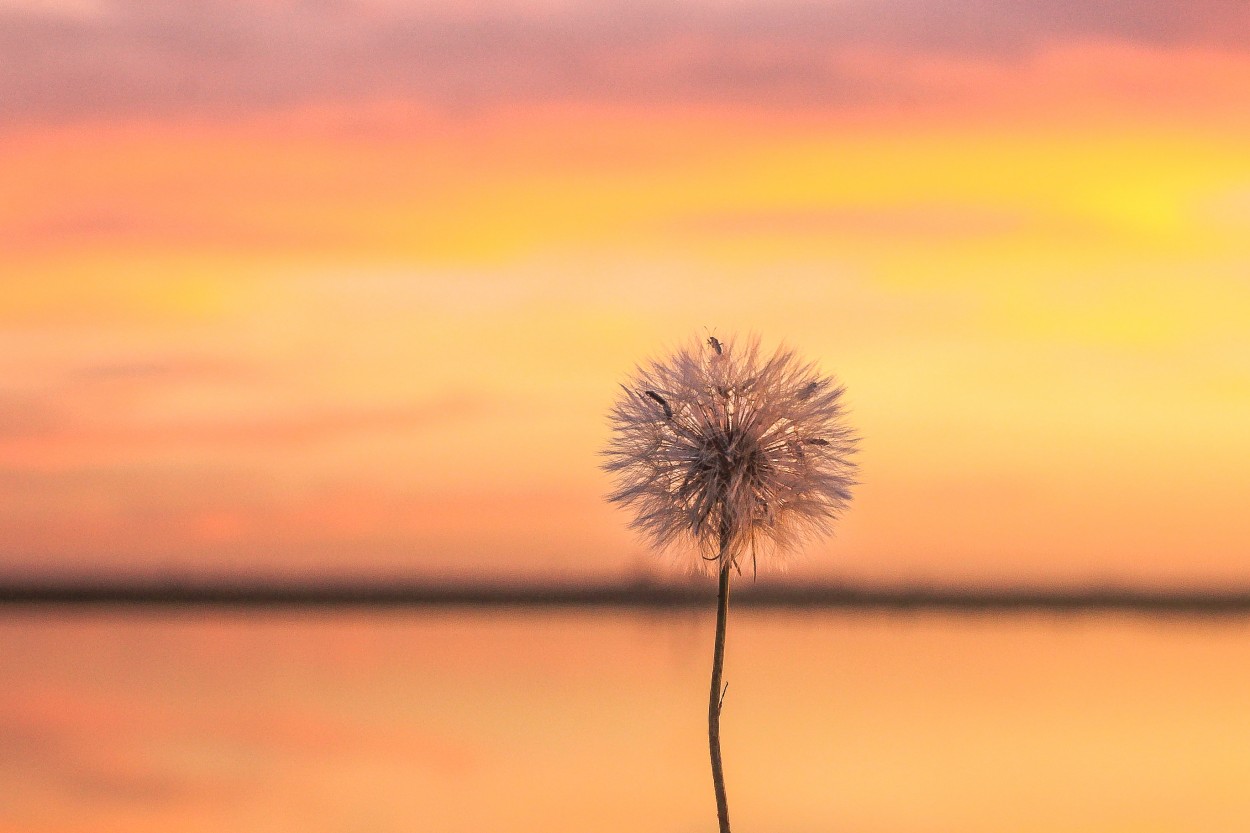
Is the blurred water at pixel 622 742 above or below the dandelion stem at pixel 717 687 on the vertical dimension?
below

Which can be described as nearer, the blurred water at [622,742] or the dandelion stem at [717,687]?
the dandelion stem at [717,687]

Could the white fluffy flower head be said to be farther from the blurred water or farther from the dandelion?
the blurred water

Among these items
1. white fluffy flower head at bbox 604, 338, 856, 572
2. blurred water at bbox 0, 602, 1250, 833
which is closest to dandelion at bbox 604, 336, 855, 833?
white fluffy flower head at bbox 604, 338, 856, 572

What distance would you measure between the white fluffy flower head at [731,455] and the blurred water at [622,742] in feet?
18.7

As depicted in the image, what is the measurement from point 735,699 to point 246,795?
30.2 feet

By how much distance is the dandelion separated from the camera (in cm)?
820

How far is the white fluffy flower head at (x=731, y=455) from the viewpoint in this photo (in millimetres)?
8203

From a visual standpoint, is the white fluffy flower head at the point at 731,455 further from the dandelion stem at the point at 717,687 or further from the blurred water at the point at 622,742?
the blurred water at the point at 622,742

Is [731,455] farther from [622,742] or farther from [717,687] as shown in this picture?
[622,742]

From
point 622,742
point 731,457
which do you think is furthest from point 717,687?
point 622,742

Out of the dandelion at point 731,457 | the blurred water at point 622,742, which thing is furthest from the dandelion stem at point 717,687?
the blurred water at point 622,742

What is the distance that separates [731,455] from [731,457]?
1cm

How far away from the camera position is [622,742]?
1755 cm

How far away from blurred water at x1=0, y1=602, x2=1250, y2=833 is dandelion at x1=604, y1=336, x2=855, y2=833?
18.6 ft
